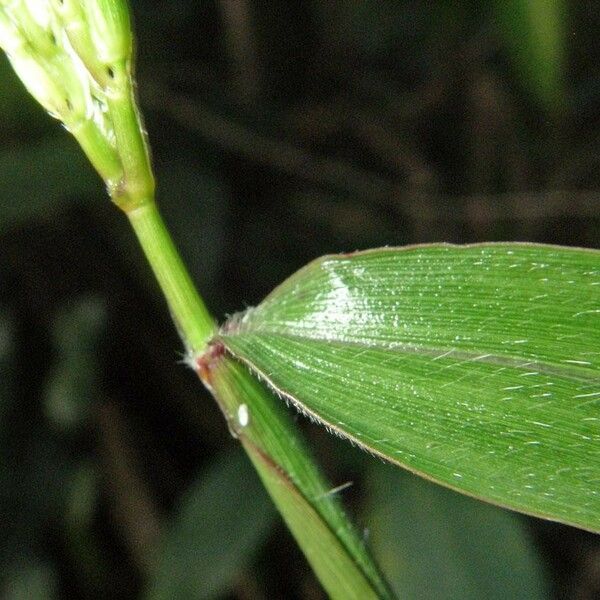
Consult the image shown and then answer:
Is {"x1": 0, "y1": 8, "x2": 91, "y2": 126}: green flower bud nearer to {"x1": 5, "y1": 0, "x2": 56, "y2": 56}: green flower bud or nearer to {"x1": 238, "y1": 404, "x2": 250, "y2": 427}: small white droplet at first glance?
{"x1": 5, "y1": 0, "x2": 56, "y2": 56}: green flower bud

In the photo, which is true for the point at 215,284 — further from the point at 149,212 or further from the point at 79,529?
the point at 149,212

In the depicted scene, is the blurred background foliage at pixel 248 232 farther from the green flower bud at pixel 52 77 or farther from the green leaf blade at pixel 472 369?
the green flower bud at pixel 52 77

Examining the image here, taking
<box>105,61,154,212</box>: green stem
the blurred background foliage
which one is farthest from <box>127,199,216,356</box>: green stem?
the blurred background foliage

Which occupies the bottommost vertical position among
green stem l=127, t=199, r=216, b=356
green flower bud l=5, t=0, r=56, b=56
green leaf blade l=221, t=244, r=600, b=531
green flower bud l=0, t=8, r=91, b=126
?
green leaf blade l=221, t=244, r=600, b=531

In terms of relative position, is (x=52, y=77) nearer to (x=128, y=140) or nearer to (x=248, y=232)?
(x=128, y=140)

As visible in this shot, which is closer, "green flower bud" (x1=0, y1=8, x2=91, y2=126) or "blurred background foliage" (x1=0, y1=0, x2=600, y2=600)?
"green flower bud" (x1=0, y1=8, x2=91, y2=126)

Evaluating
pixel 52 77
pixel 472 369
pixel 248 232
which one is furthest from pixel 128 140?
pixel 248 232

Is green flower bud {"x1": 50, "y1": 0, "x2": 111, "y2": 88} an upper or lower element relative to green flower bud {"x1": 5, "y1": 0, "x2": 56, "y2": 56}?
lower
